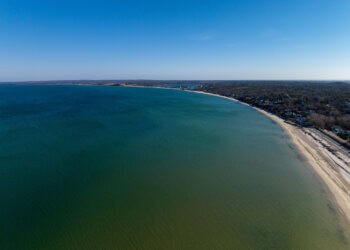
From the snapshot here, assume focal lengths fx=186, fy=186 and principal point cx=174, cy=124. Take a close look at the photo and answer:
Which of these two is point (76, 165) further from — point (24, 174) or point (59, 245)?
point (59, 245)

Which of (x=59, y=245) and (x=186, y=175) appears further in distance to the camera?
(x=186, y=175)

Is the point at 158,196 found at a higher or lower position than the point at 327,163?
higher

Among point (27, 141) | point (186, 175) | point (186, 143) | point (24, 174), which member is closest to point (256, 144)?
point (186, 143)

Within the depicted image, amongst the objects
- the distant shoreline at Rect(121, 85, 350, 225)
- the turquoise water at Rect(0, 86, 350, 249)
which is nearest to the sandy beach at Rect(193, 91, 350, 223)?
the distant shoreline at Rect(121, 85, 350, 225)

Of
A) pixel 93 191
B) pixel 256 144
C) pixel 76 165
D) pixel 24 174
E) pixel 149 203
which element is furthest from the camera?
pixel 256 144

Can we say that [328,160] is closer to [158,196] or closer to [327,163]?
[327,163]

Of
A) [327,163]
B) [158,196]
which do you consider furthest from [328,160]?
[158,196]

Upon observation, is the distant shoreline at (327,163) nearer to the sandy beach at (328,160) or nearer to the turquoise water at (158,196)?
the sandy beach at (328,160)

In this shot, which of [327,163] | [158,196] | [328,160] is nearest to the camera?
[158,196]
